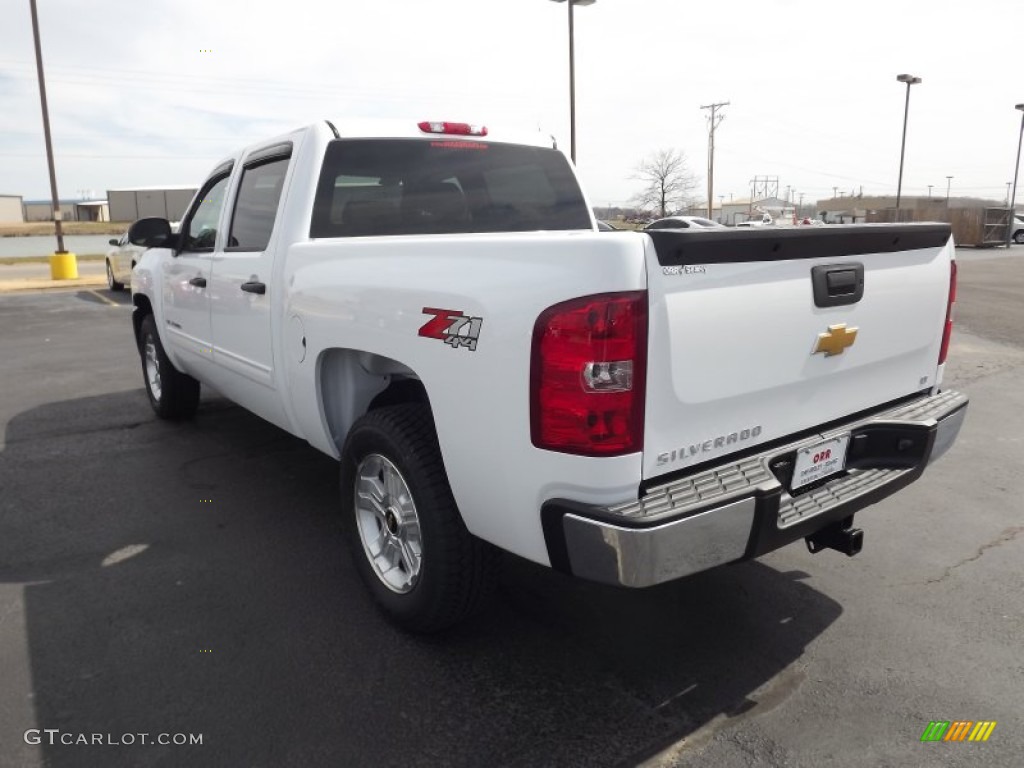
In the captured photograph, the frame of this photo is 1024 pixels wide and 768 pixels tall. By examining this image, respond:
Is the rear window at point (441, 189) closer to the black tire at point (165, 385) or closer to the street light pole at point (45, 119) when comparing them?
the black tire at point (165, 385)

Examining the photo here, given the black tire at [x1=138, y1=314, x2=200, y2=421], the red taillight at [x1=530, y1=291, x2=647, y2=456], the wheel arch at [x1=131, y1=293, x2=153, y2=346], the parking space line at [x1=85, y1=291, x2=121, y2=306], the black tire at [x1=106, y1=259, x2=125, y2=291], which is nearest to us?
the red taillight at [x1=530, y1=291, x2=647, y2=456]

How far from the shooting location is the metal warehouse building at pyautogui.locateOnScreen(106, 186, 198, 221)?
3466 cm

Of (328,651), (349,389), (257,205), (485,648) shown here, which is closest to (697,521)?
(485,648)

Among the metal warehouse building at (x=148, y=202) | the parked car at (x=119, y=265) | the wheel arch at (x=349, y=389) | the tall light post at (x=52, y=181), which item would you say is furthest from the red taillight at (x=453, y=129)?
the metal warehouse building at (x=148, y=202)

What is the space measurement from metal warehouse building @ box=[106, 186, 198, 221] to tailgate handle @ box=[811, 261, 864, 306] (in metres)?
32.2

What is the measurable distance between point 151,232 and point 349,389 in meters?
2.28

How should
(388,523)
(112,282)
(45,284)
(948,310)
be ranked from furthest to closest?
(45,284) → (112,282) → (948,310) → (388,523)

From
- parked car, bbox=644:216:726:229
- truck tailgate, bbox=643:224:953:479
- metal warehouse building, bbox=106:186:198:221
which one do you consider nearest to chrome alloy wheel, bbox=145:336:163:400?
parked car, bbox=644:216:726:229

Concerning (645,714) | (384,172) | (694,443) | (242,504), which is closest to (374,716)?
(645,714)

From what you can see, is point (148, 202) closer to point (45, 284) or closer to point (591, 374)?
point (45, 284)

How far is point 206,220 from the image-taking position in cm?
498

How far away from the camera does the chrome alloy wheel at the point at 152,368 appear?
20.1ft

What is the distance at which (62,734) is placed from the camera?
8.00 ft

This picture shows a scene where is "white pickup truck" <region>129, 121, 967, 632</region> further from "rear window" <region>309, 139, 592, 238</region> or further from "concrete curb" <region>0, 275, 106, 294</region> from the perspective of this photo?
"concrete curb" <region>0, 275, 106, 294</region>
